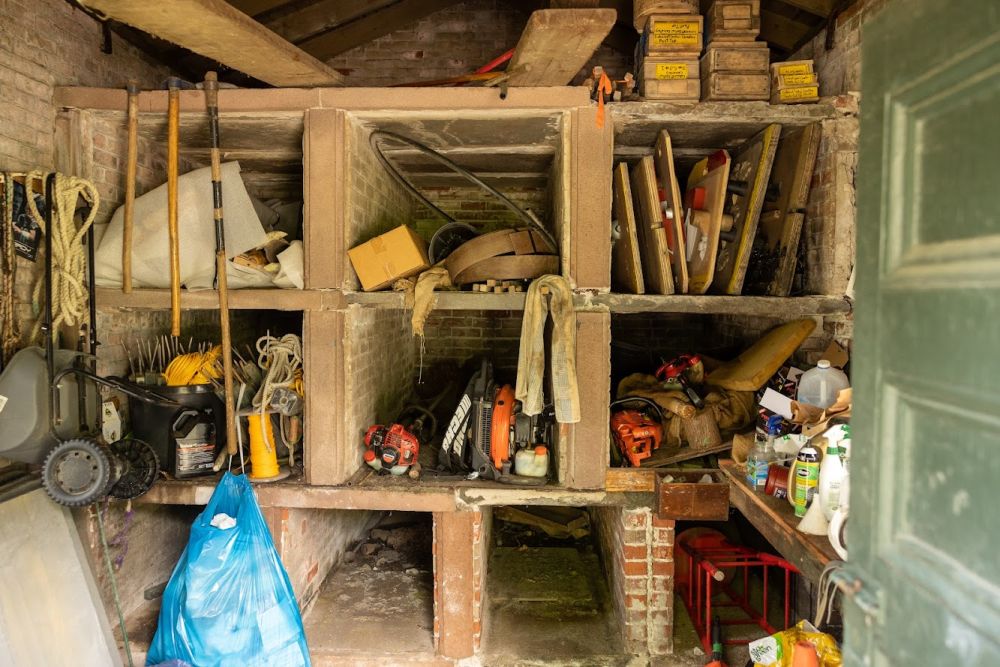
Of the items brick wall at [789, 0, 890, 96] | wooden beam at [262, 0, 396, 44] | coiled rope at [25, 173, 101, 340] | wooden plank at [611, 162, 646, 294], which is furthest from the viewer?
wooden beam at [262, 0, 396, 44]

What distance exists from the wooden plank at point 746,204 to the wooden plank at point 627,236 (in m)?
0.47

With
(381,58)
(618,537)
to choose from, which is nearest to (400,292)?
(618,537)

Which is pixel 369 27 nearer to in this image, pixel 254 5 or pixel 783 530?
pixel 254 5

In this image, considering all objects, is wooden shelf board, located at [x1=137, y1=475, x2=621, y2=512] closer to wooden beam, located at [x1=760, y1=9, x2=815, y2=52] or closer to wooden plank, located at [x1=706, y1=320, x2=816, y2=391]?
wooden plank, located at [x1=706, y1=320, x2=816, y2=391]

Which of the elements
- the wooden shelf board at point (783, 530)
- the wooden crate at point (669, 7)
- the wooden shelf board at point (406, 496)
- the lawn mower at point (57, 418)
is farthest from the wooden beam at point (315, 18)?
the wooden shelf board at point (783, 530)

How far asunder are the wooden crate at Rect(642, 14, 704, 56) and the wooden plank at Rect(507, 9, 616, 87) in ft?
1.61

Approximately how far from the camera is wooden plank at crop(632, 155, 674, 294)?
3010mm

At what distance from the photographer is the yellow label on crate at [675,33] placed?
284cm

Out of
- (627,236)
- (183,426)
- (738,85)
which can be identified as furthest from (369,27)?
(183,426)

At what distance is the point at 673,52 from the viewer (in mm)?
2865

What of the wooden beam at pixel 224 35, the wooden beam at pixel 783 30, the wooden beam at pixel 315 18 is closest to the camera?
the wooden beam at pixel 224 35

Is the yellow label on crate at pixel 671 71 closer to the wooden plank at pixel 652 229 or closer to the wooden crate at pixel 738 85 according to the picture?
the wooden crate at pixel 738 85

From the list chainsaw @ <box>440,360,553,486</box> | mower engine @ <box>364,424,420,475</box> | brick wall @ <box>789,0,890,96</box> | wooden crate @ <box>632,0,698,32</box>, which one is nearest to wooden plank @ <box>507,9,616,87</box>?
wooden crate @ <box>632,0,698,32</box>

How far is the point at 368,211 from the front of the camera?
342 cm
